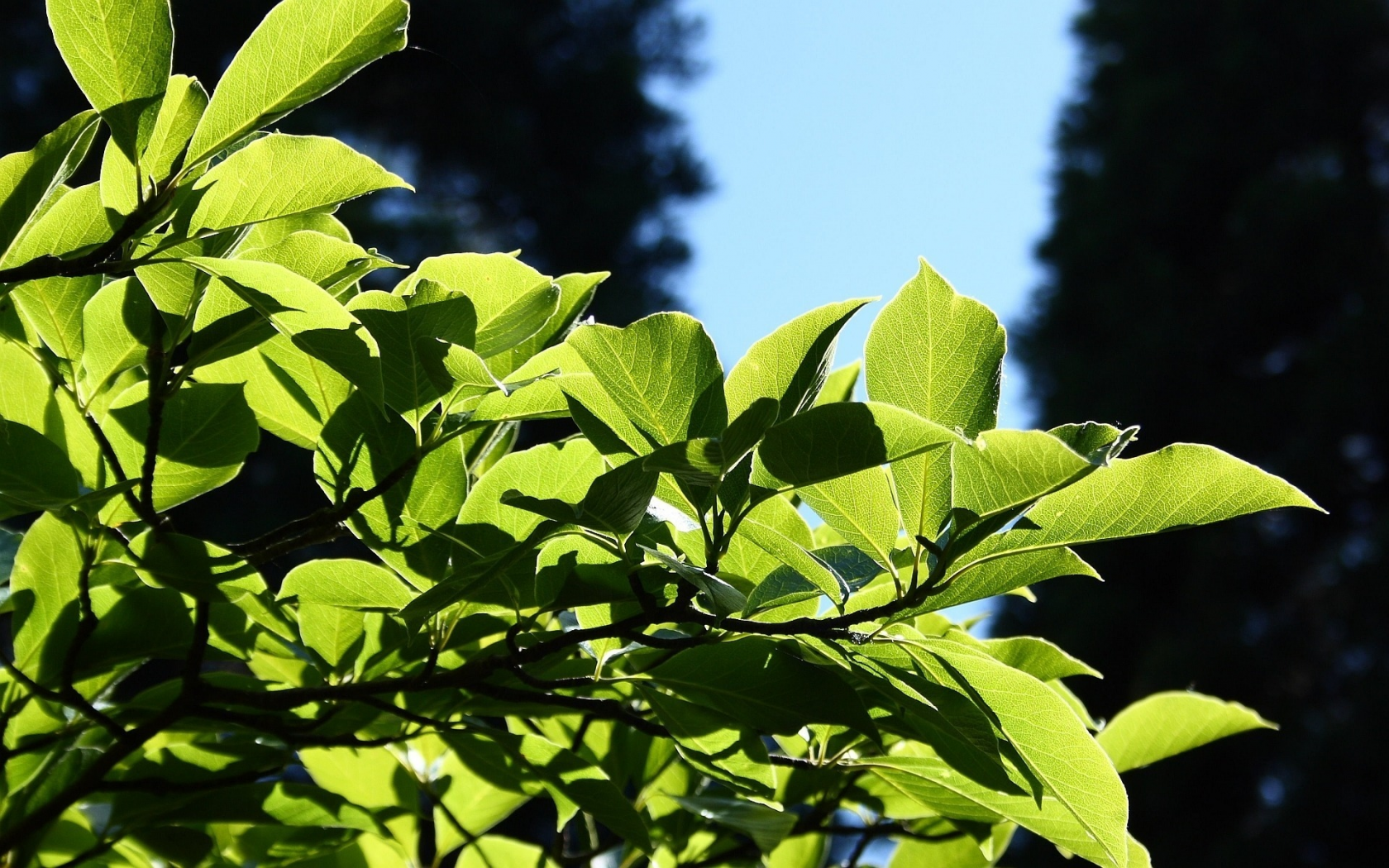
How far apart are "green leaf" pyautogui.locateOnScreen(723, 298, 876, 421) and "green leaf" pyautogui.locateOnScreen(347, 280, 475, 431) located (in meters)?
0.09

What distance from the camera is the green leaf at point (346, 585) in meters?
0.39

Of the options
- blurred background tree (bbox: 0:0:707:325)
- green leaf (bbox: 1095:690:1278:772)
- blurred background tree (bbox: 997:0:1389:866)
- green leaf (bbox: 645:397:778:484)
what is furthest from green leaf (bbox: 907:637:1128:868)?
blurred background tree (bbox: 0:0:707:325)

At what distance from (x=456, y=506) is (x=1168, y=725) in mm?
374

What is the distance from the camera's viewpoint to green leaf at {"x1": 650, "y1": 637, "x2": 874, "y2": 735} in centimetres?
38

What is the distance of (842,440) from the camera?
1.01 ft

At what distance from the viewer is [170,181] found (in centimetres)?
35

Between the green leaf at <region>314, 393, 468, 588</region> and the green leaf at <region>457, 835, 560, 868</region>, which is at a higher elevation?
the green leaf at <region>314, 393, 468, 588</region>

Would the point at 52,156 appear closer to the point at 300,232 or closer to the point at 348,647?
the point at 300,232

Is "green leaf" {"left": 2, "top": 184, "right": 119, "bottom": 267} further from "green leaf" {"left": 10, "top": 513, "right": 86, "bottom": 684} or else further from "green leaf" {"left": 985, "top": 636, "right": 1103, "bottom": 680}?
"green leaf" {"left": 985, "top": 636, "right": 1103, "bottom": 680}

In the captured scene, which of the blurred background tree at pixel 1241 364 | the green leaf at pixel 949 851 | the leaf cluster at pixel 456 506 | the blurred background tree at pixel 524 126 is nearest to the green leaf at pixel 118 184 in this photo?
the leaf cluster at pixel 456 506

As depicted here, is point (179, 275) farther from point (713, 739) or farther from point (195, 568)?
point (713, 739)

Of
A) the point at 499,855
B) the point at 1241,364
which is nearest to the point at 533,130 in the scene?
the point at 1241,364

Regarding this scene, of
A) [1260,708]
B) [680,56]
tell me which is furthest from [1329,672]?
[680,56]

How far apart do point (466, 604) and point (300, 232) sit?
0.49ft
